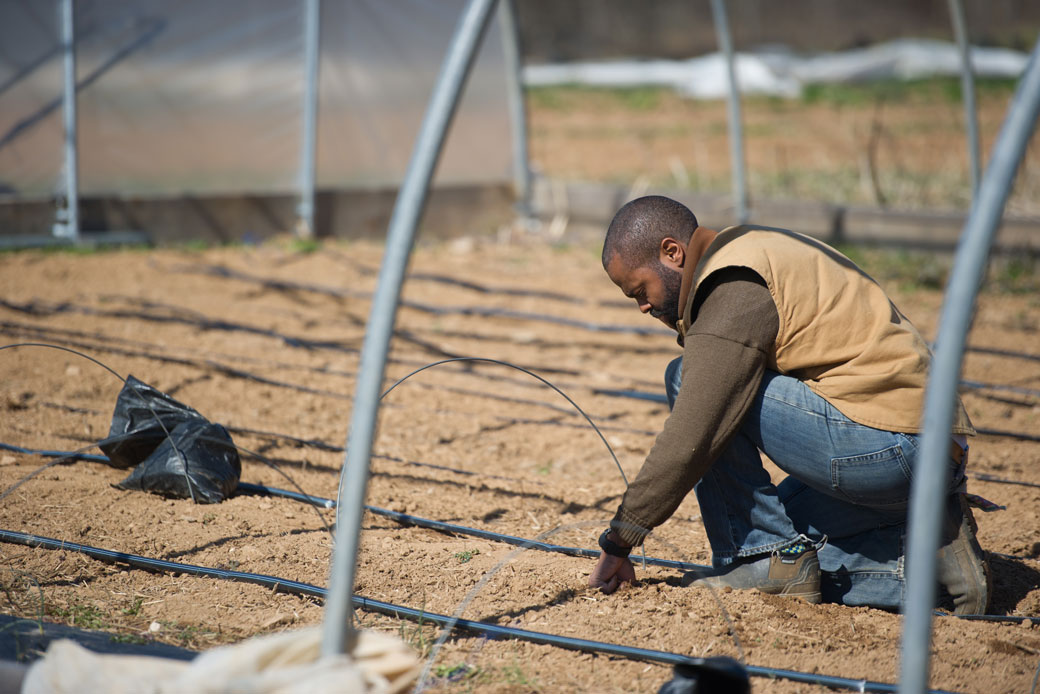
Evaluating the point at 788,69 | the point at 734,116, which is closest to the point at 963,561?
the point at 734,116

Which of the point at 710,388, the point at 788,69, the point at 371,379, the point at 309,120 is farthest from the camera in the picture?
the point at 788,69

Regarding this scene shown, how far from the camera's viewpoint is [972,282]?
1.41 m

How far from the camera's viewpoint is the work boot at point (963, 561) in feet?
7.78

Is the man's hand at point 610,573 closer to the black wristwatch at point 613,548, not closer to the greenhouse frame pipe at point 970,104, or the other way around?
the black wristwatch at point 613,548

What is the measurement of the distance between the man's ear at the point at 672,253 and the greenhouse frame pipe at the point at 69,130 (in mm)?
5515

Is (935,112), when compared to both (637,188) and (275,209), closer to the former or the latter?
(637,188)

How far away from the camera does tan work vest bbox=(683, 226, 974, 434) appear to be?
214cm

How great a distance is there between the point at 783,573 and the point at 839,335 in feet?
2.29

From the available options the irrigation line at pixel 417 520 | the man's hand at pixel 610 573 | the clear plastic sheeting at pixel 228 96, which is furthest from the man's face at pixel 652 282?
the clear plastic sheeting at pixel 228 96

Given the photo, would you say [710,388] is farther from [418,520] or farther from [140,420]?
[140,420]

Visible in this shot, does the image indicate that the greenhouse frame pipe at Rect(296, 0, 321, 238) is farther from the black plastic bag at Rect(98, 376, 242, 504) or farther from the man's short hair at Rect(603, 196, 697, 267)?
the man's short hair at Rect(603, 196, 697, 267)

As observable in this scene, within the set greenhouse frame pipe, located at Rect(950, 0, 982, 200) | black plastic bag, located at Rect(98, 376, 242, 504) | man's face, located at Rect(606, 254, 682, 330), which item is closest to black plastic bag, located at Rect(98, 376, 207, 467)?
black plastic bag, located at Rect(98, 376, 242, 504)

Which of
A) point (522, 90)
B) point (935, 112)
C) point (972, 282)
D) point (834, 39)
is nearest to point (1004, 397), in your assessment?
point (972, 282)

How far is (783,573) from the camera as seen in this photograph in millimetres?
2430
